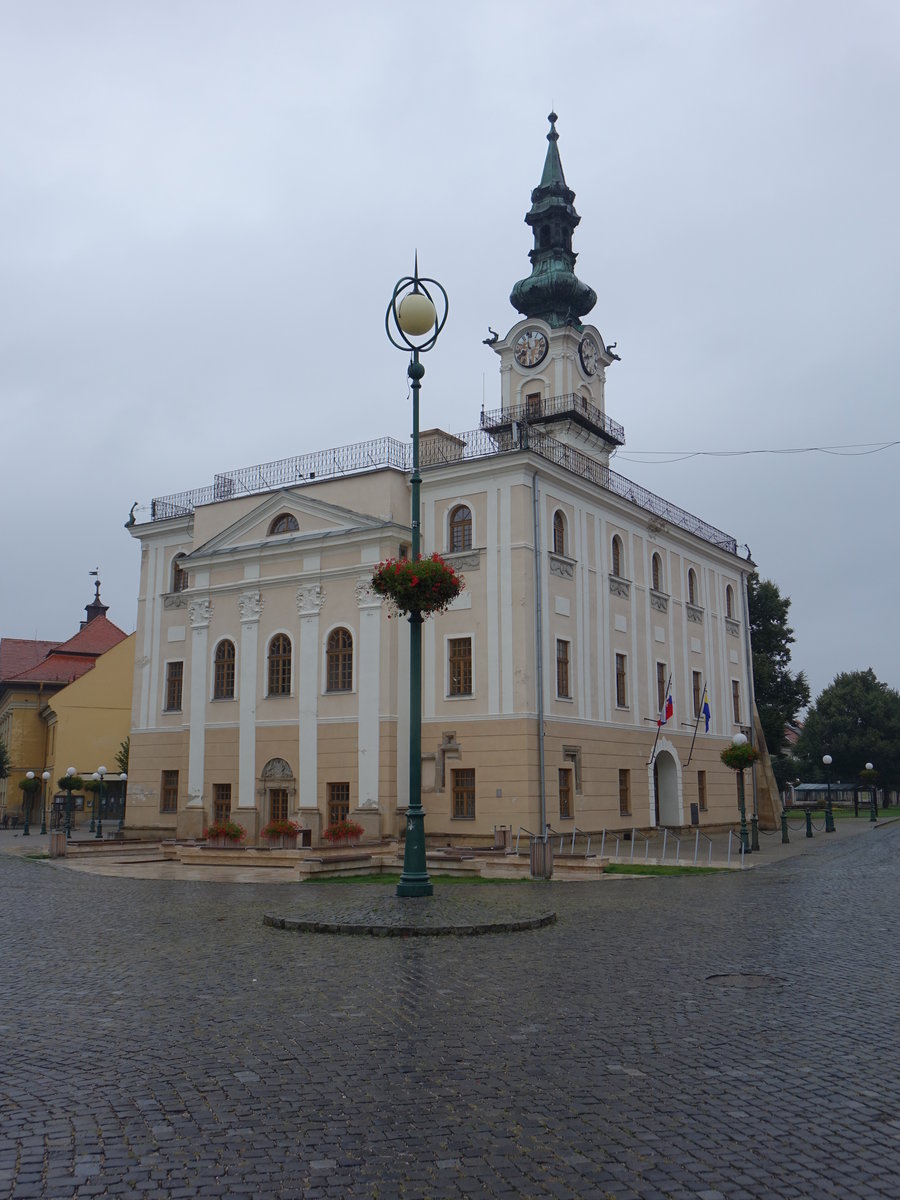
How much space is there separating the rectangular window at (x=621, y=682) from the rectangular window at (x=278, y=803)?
11.0 metres

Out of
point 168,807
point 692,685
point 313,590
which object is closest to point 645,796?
point 692,685

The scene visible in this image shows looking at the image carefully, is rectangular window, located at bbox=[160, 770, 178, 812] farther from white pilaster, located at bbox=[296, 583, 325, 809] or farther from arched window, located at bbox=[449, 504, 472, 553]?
arched window, located at bbox=[449, 504, 472, 553]

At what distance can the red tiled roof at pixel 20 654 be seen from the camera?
69.7m

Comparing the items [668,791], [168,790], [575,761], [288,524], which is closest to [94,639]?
[168,790]

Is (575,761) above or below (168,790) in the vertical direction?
above

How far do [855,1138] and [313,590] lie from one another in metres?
28.3

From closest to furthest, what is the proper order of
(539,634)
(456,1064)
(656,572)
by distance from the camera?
(456,1064) → (539,634) → (656,572)

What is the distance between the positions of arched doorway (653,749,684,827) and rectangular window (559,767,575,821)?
740 centimetres

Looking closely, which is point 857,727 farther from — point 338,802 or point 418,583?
point 418,583

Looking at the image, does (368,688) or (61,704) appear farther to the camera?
(61,704)

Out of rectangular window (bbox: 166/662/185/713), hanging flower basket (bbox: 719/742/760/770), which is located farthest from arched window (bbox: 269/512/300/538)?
hanging flower basket (bbox: 719/742/760/770)

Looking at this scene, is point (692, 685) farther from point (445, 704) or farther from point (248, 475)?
point (248, 475)

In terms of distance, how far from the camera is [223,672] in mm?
35188

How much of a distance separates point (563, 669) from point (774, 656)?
26342mm
